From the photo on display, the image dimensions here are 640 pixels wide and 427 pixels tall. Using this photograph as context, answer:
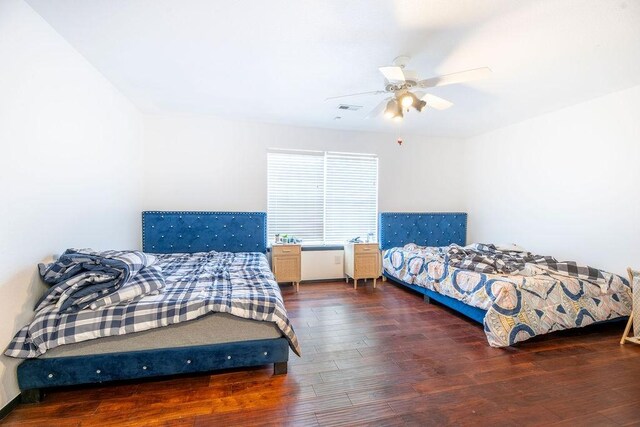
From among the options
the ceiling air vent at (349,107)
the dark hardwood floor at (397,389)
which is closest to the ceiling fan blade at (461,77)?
the ceiling air vent at (349,107)

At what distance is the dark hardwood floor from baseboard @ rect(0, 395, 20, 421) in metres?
0.03

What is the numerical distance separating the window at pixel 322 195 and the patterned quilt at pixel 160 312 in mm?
2142

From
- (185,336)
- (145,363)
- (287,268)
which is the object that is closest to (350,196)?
(287,268)

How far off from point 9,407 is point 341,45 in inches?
131

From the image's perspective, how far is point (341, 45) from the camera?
233 cm

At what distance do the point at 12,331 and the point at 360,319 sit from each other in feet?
9.41

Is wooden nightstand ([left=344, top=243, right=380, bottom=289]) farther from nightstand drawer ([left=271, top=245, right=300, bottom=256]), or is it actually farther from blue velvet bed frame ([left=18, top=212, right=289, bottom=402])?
blue velvet bed frame ([left=18, top=212, right=289, bottom=402])

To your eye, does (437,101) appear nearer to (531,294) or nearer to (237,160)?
(531,294)

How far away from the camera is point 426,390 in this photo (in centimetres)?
206

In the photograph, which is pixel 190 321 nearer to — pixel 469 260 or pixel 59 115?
pixel 59 115

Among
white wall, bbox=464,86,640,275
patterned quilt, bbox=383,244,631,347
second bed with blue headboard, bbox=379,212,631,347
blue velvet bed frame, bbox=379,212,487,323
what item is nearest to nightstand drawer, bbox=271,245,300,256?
blue velvet bed frame, bbox=379,212,487,323

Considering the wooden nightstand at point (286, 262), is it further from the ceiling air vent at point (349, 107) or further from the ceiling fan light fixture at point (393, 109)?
the ceiling fan light fixture at point (393, 109)

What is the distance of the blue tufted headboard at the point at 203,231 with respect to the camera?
4082 millimetres

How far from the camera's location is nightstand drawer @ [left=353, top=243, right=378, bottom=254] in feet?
15.1
